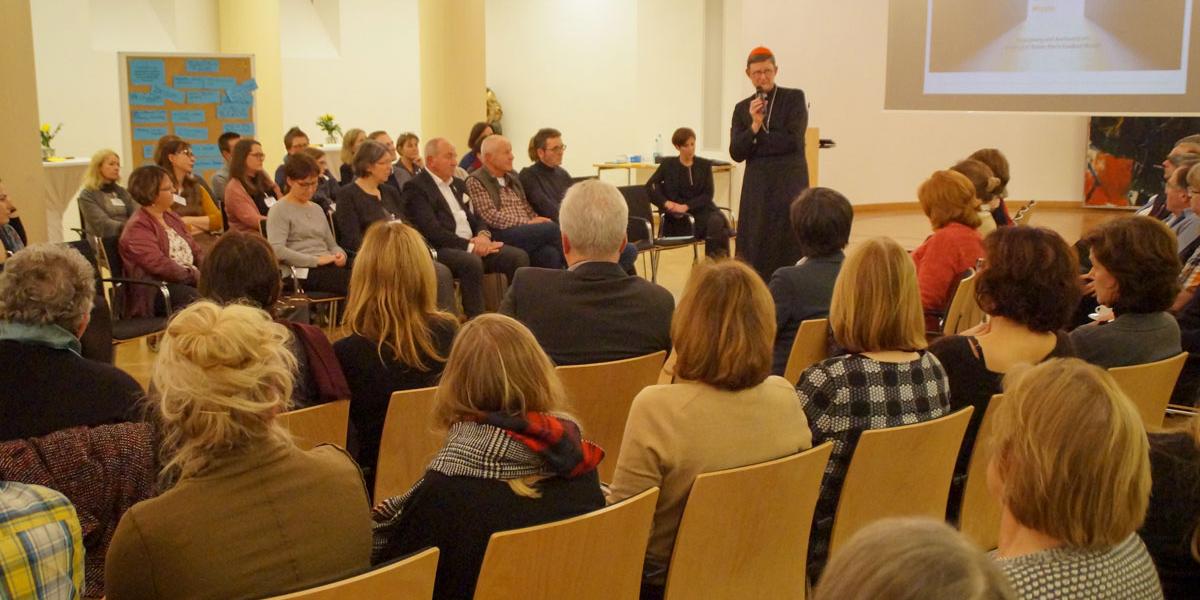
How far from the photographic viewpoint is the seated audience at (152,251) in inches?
219

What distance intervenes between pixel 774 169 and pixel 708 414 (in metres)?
4.73

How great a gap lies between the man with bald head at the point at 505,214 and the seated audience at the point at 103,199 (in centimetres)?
213

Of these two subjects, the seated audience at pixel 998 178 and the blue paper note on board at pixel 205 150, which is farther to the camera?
the blue paper note on board at pixel 205 150

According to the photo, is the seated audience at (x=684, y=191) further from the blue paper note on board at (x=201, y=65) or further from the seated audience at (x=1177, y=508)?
the seated audience at (x=1177, y=508)

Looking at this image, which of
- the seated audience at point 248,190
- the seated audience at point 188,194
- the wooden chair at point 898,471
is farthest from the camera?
the seated audience at point 188,194

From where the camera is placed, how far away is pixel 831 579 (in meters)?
1.00

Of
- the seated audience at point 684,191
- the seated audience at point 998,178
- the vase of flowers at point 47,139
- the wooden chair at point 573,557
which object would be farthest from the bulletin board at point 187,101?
the wooden chair at point 573,557

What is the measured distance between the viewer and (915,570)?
94 centimetres

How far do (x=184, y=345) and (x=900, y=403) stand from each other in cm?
168

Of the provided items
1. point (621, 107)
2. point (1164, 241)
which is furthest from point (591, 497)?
point (621, 107)

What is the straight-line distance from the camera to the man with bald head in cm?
717

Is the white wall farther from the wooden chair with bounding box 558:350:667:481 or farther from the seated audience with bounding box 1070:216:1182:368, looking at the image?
the wooden chair with bounding box 558:350:667:481

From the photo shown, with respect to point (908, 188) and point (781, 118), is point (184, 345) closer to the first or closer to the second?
point (781, 118)

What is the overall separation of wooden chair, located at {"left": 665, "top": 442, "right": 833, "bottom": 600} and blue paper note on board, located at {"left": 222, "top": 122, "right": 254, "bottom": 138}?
8.09 meters
